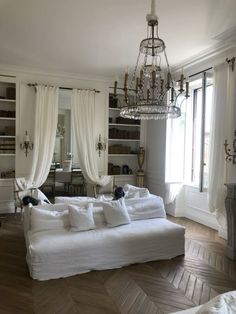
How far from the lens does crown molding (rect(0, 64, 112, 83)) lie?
5707 mm

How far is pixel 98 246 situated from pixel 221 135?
2627 millimetres

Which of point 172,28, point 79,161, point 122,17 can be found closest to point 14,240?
point 79,161

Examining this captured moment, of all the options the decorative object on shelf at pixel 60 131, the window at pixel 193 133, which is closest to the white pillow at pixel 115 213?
the window at pixel 193 133

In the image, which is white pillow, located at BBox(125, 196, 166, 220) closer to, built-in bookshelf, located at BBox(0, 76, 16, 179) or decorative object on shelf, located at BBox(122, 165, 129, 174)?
decorative object on shelf, located at BBox(122, 165, 129, 174)

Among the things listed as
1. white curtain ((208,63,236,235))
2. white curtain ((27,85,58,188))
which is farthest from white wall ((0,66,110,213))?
white curtain ((208,63,236,235))

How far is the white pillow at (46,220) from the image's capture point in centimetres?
337

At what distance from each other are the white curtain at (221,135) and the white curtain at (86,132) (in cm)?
262

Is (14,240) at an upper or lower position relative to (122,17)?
lower

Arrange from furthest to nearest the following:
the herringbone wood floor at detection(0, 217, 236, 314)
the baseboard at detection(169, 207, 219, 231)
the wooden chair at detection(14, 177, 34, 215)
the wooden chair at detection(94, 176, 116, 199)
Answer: the wooden chair at detection(94, 176, 116, 199) < the wooden chair at detection(14, 177, 34, 215) < the baseboard at detection(169, 207, 219, 231) < the herringbone wood floor at detection(0, 217, 236, 314)

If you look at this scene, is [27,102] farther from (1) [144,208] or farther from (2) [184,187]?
(2) [184,187]

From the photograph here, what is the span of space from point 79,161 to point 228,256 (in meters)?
3.72

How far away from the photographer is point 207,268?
134 inches

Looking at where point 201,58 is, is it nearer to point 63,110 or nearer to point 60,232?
point 63,110

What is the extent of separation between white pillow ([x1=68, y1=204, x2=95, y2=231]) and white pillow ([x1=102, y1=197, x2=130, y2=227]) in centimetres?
25
